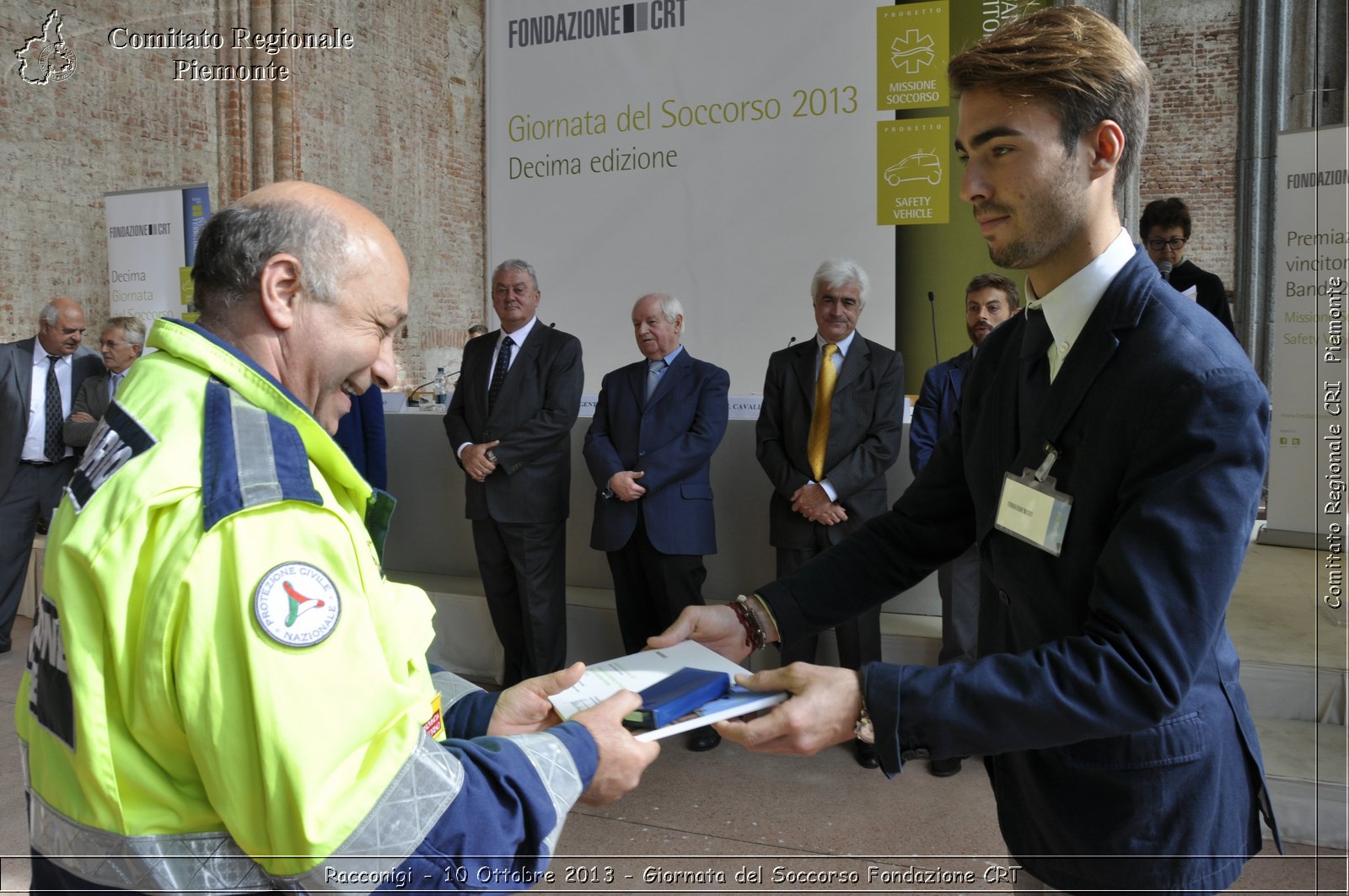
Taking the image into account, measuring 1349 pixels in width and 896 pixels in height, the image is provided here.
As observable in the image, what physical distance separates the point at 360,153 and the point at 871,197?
6.37 metres

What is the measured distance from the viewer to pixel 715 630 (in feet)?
5.73

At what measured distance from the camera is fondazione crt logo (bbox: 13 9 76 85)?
827 centimetres

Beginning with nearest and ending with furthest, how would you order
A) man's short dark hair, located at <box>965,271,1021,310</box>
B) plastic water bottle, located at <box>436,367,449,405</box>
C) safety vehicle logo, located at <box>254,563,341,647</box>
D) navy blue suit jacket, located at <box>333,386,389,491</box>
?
safety vehicle logo, located at <box>254,563,341,647</box> → man's short dark hair, located at <box>965,271,1021,310</box> → navy blue suit jacket, located at <box>333,386,389,491</box> → plastic water bottle, located at <box>436,367,449,405</box>

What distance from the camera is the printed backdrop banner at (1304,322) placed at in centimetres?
464

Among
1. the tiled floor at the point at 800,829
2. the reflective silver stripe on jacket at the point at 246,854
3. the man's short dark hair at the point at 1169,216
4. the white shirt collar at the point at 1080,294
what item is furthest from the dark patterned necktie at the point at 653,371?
the reflective silver stripe on jacket at the point at 246,854

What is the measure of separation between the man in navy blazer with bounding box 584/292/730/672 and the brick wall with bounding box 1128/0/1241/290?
9281 mm

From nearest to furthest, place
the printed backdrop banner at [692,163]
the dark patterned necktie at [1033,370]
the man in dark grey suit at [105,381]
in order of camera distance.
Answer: the dark patterned necktie at [1033,370] < the man in dark grey suit at [105,381] < the printed backdrop banner at [692,163]

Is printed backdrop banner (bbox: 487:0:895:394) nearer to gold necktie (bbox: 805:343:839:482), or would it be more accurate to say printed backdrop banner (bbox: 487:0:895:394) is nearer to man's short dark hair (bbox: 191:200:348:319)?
gold necktie (bbox: 805:343:839:482)

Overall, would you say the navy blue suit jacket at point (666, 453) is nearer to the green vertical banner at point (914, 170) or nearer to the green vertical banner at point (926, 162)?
the green vertical banner at point (926, 162)

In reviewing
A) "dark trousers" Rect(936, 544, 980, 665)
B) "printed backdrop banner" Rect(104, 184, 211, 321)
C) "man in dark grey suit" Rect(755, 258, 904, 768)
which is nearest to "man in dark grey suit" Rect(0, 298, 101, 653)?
"printed backdrop banner" Rect(104, 184, 211, 321)

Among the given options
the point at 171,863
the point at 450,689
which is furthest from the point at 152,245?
the point at 171,863

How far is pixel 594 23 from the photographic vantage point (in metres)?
8.15

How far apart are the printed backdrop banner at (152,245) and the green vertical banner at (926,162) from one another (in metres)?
5.54

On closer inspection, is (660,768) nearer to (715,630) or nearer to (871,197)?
(715,630)
